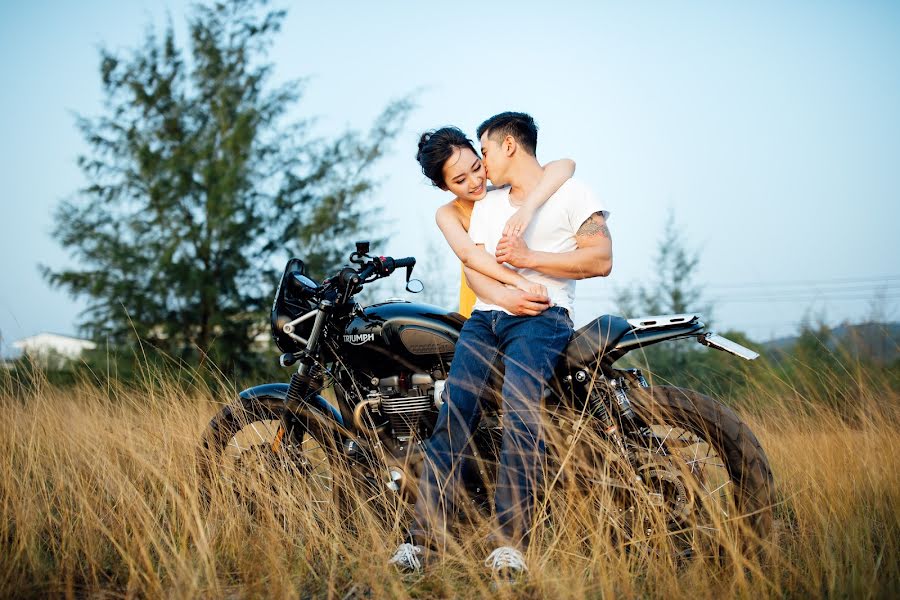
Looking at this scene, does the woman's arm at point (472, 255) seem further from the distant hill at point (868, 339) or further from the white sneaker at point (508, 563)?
the distant hill at point (868, 339)

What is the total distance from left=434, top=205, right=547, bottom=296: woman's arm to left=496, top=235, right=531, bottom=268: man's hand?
7 centimetres

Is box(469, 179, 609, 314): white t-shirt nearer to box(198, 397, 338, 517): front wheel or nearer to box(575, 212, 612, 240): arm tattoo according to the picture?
box(575, 212, 612, 240): arm tattoo

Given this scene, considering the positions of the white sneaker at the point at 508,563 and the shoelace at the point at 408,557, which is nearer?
the white sneaker at the point at 508,563

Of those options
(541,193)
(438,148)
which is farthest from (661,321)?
(438,148)

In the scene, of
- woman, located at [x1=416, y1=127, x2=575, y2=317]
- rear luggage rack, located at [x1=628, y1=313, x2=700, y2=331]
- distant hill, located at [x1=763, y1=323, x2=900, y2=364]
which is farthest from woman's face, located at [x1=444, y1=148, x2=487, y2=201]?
distant hill, located at [x1=763, y1=323, x2=900, y2=364]

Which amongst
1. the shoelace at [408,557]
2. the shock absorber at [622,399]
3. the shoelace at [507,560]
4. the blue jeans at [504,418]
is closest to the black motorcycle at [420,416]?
the shock absorber at [622,399]

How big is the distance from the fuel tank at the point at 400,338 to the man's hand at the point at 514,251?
50 centimetres

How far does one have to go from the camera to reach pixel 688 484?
2602 millimetres

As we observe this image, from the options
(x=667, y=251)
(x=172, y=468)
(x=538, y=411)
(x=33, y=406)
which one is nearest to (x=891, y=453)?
(x=538, y=411)

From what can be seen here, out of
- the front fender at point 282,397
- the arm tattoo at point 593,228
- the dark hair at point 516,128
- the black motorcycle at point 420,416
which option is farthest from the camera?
the front fender at point 282,397

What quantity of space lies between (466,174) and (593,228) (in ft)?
2.17

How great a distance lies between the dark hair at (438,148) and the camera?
3.34m

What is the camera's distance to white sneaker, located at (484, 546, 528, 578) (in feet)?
8.10

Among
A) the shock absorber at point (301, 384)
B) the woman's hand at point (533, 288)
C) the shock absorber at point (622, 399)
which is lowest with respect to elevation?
the shock absorber at point (622, 399)
